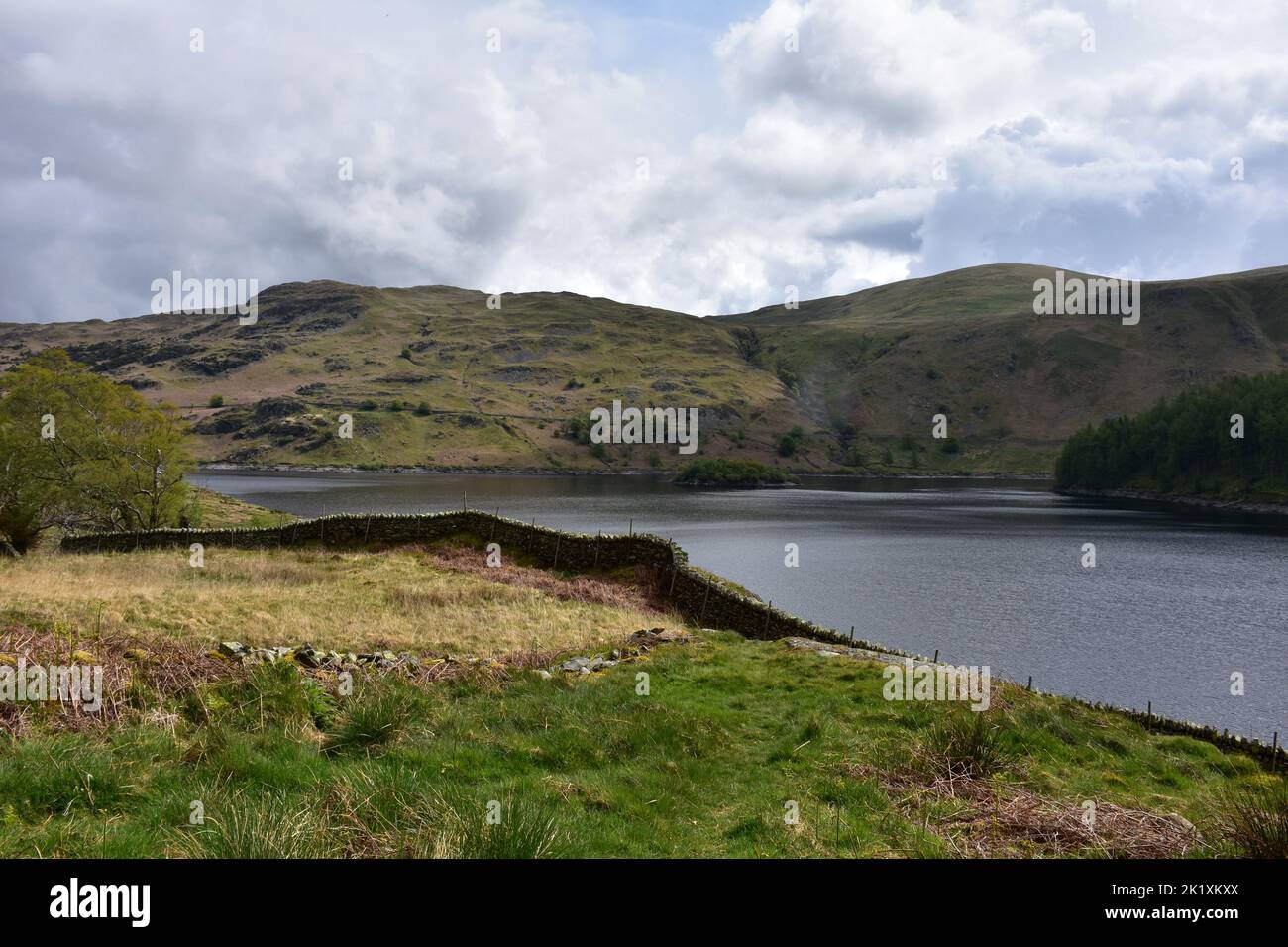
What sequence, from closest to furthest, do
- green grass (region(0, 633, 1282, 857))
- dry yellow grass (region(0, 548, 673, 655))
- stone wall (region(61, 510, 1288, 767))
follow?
1. green grass (region(0, 633, 1282, 857))
2. dry yellow grass (region(0, 548, 673, 655))
3. stone wall (region(61, 510, 1288, 767))

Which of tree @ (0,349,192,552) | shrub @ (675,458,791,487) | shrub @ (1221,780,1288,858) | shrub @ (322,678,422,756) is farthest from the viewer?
shrub @ (675,458,791,487)

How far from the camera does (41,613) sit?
61.0 feet

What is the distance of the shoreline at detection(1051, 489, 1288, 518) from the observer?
120m

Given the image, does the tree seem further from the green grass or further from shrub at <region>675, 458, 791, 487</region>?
shrub at <region>675, 458, 791, 487</region>

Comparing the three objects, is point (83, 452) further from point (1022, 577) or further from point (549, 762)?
point (1022, 577)

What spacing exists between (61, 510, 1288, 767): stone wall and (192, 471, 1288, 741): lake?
45.0ft

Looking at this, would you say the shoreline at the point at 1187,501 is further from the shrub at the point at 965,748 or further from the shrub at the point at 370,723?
the shrub at the point at 370,723

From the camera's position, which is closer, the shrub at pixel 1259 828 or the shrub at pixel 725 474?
the shrub at pixel 1259 828

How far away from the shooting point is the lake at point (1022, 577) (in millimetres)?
35950

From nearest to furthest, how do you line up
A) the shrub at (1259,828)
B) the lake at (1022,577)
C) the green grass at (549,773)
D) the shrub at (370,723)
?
the green grass at (549,773), the shrub at (1259,828), the shrub at (370,723), the lake at (1022,577)

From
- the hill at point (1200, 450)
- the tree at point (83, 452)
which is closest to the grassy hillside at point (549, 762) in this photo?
the tree at point (83, 452)

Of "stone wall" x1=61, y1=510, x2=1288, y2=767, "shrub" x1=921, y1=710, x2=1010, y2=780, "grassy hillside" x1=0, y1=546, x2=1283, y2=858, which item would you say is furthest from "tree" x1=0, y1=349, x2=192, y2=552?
"shrub" x1=921, y1=710, x2=1010, y2=780

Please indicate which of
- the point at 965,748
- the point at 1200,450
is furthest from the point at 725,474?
the point at 965,748

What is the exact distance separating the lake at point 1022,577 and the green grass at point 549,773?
2187 centimetres
